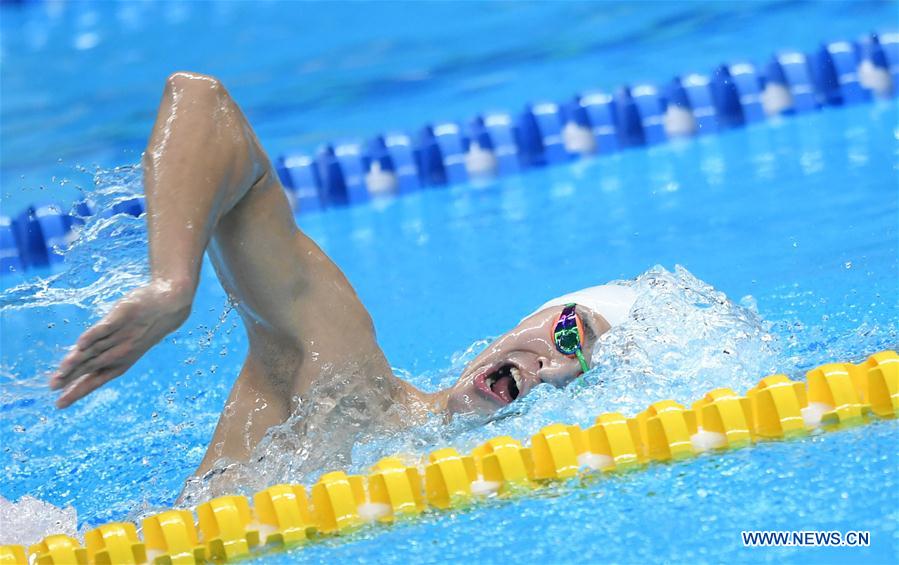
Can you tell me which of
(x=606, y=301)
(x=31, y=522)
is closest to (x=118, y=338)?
(x=31, y=522)

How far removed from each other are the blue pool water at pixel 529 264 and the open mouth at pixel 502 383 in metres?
0.06

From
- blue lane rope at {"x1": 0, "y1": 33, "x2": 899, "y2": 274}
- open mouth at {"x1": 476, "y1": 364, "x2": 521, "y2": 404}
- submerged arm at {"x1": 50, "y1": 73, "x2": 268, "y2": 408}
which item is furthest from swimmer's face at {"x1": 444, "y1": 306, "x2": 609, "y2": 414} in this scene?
blue lane rope at {"x1": 0, "y1": 33, "x2": 899, "y2": 274}

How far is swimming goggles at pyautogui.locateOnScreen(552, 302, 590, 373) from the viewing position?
255 cm

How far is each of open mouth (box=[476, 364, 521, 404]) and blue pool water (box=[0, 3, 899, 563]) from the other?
2.2 inches

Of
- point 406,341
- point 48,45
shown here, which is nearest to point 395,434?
point 406,341

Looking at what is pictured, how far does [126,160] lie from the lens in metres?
6.05

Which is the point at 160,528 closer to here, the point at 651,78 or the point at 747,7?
the point at 651,78

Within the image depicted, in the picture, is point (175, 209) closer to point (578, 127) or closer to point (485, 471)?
point (485, 471)

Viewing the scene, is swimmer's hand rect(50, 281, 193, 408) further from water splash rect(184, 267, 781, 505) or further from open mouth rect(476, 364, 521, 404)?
open mouth rect(476, 364, 521, 404)

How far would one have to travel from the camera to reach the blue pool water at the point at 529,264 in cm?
214

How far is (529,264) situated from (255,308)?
6.53 feet

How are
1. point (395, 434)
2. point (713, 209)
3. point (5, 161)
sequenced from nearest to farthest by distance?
point (395, 434), point (713, 209), point (5, 161)

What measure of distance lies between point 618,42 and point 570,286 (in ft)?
11.7

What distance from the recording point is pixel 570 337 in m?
2.56
